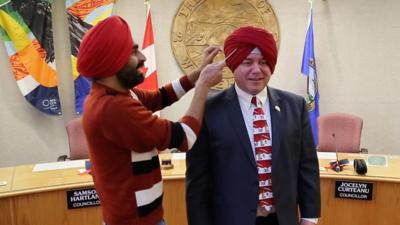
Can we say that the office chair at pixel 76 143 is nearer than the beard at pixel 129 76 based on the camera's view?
No

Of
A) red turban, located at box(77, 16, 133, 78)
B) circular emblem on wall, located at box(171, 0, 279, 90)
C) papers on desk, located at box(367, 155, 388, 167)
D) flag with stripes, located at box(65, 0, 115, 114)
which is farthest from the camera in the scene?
circular emblem on wall, located at box(171, 0, 279, 90)

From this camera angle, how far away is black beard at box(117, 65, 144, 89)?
1335 millimetres

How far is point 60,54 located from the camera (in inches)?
158

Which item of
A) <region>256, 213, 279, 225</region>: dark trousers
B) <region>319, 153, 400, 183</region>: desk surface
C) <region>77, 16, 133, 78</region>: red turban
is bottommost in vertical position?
<region>319, 153, 400, 183</region>: desk surface

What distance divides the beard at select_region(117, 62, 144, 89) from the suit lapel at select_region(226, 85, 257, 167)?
37 cm

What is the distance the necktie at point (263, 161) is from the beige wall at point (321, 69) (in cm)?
297

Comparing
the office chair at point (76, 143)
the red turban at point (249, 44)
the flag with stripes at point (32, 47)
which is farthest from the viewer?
the flag with stripes at point (32, 47)

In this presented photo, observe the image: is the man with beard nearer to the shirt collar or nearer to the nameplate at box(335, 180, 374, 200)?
the shirt collar

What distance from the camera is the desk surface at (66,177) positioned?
2.39m

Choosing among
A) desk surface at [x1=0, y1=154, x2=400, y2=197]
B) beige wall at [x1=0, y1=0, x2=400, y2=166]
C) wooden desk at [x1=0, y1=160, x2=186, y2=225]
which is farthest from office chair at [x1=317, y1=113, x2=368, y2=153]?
wooden desk at [x1=0, y1=160, x2=186, y2=225]

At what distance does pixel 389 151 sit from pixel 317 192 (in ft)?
11.4

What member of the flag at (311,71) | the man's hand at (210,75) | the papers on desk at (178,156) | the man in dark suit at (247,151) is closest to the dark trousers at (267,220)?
the man in dark suit at (247,151)

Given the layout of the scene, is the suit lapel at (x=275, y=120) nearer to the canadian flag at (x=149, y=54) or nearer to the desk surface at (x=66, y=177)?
the desk surface at (x=66, y=177)

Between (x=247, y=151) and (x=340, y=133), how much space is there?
252 centimetres
